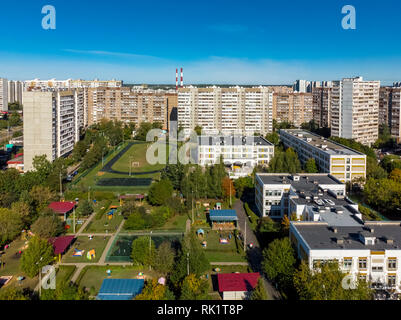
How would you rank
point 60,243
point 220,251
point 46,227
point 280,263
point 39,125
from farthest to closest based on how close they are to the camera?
point 39,125 < point 46,227 < point 220,251 < point 60,243 < point 280,263

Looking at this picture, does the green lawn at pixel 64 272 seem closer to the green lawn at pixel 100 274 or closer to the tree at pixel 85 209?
the green lawn at pixel 100 274

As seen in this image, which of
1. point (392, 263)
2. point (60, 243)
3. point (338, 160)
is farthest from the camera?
point (338, 160)

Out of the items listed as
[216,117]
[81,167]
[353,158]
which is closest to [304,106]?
[216,117]

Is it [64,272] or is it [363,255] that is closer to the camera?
[363,255]

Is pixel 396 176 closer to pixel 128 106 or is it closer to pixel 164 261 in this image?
pixel 164 261

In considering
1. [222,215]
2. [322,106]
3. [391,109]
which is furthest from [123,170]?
[391,109]

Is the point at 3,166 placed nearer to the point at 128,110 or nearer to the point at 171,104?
the point at 128,110

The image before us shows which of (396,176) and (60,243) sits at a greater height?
(396,176)
